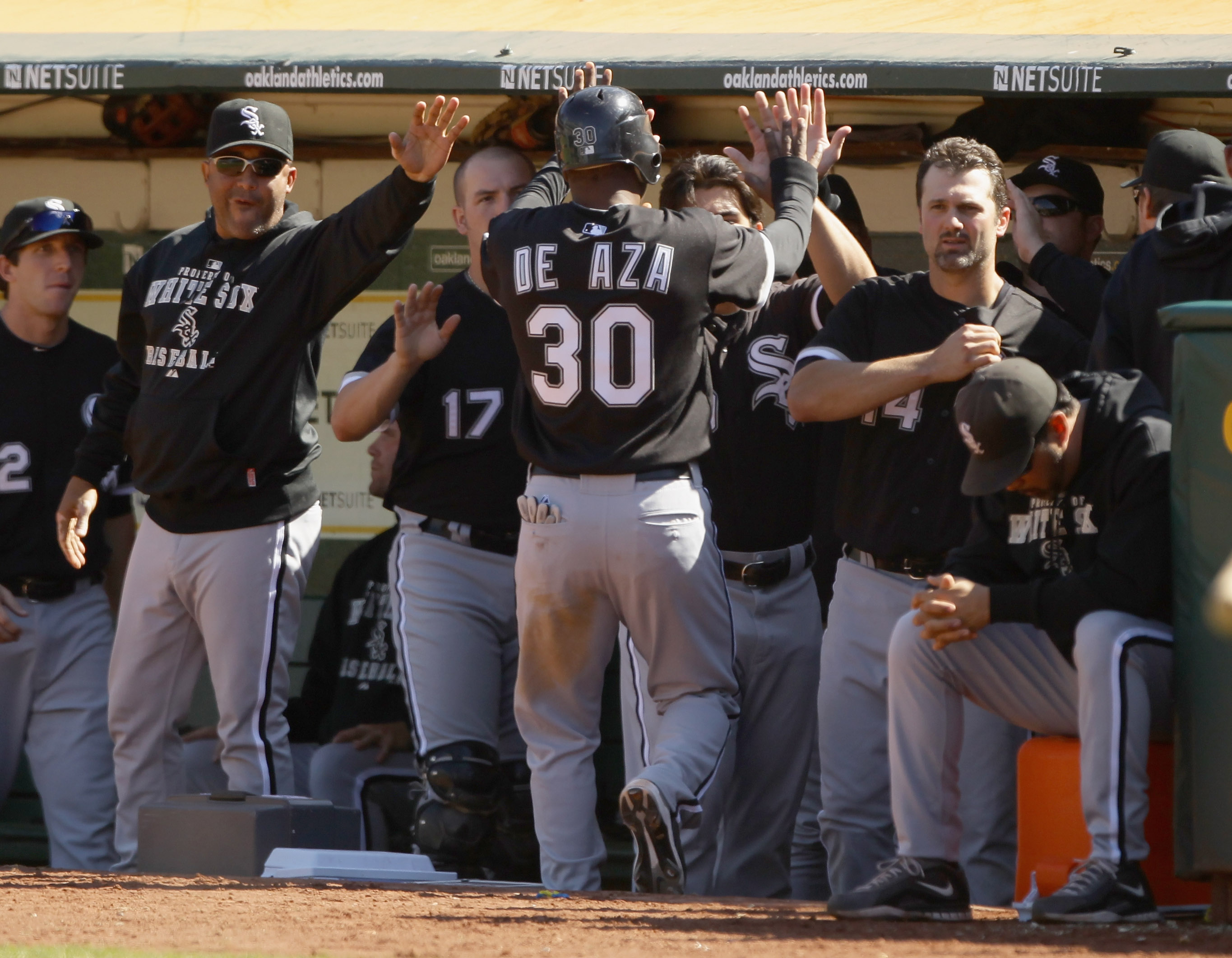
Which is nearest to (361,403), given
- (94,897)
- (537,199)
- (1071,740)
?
(537,199)

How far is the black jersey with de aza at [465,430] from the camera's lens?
4.83m

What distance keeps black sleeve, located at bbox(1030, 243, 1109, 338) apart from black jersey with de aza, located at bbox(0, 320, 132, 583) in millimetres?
2774

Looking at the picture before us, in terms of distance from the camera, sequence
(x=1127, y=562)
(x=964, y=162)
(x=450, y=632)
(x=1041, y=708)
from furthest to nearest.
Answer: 1. (x=450, y=632)
2. (x=964, y=162)
3. (x=1041, y=708)
4. (x=1127, y=562)

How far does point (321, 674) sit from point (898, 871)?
247 cm

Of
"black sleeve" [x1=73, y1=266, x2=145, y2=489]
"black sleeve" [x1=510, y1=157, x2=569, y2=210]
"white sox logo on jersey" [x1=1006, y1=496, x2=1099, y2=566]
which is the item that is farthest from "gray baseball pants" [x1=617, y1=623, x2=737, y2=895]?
"black sleeve" [x1=73, y1=266, x2=145, y2=489]

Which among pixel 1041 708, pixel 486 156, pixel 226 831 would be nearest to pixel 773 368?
pixel 486 156

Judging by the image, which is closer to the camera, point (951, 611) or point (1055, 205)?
point (951, 611)

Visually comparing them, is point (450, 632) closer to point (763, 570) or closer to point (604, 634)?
point (604, 634)

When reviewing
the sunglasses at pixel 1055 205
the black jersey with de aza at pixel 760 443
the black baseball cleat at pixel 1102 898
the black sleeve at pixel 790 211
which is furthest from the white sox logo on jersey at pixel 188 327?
the black baseball cleat at pixel 1102 898

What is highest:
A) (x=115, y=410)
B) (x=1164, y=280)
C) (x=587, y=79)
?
(x=587, y=79)

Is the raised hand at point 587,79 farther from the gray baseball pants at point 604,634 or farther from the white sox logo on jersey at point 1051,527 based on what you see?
the white sox logo on jersey at point 1051,527

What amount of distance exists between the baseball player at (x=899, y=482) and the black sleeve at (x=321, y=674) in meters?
1.79

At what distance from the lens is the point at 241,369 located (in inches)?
188

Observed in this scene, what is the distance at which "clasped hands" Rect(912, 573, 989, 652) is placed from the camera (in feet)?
11.9
